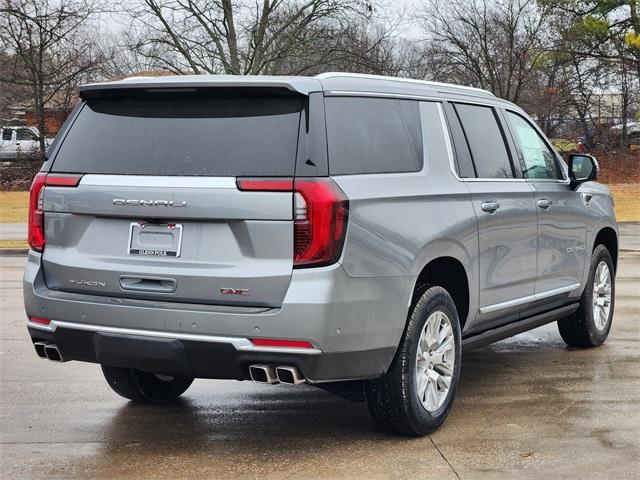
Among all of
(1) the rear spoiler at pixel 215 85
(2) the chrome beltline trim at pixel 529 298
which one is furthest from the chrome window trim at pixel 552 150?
(1) the rear spoiler at pixel 215 85

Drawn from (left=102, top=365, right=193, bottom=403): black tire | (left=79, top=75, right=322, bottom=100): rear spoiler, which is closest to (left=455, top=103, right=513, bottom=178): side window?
(left=79, top=75, right=322, bottom=100): rear spoiler

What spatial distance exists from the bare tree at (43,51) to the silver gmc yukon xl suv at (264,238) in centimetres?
1702

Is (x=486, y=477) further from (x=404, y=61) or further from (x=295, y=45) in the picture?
(x=404, y=61)

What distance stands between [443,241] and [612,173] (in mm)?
33132

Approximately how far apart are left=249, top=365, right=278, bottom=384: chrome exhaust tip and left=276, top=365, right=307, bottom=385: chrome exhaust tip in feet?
0.09

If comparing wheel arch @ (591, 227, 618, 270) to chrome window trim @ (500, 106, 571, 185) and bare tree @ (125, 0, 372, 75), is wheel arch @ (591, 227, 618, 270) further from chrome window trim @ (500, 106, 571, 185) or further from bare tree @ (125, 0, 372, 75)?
bare tree @ (125, 0, 372, 75)

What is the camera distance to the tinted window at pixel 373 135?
4941mm

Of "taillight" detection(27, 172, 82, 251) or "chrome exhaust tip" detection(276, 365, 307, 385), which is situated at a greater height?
"taillight" detection(27, 172, 82, 251)

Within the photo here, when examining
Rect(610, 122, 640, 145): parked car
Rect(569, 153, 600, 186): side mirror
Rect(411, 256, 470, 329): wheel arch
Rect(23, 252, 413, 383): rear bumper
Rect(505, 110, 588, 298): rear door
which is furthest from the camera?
Rect(610, 122, 640, 145): parked car

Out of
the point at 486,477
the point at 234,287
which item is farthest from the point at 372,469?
the point at 234,287

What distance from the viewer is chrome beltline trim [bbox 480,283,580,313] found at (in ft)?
20.2

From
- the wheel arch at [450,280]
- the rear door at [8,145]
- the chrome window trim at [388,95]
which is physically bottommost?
the wheel arch at [450,280]

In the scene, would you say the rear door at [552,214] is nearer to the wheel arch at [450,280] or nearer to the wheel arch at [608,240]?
the wheel arch at [608,240]

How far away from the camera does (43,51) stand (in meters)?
31.4
